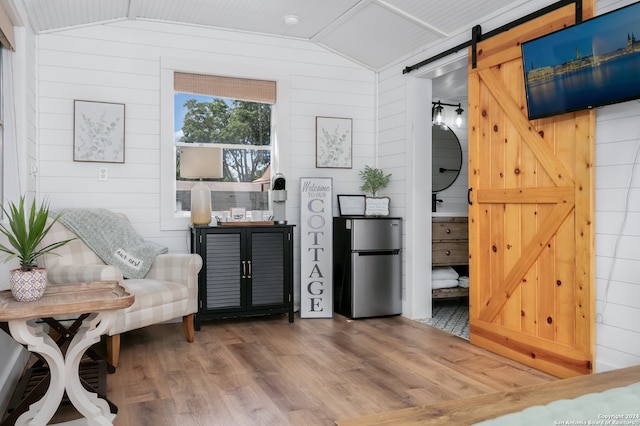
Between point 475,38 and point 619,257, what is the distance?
1888 mm

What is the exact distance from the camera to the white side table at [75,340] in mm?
1881

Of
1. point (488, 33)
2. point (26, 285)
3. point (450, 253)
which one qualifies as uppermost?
point (488, 33)

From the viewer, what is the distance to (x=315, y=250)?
449 cm

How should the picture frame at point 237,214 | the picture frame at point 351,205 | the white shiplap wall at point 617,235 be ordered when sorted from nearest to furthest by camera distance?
the white shiplap wall at point 617,235, the picture frame at point 237,214, the picture frame at point 351,205

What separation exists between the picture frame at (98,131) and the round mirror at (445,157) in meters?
3.37

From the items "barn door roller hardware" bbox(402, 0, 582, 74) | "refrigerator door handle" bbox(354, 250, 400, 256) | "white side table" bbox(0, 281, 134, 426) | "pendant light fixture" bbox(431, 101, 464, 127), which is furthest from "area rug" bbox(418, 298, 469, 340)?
"white side table" bbox(0, 281, 134, 426)

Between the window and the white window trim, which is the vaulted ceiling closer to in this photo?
the white window trim

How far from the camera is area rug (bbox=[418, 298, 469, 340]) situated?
13.4 ft

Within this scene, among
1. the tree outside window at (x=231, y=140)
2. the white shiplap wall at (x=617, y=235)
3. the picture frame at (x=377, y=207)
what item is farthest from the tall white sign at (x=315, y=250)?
the white shiplap wall at (x=617, y=235)

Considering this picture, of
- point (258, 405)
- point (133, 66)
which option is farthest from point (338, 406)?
point (133, 66)

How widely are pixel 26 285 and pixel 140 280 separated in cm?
162

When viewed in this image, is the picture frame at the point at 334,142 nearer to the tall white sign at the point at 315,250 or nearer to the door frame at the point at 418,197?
the tall white sign at the point at 315,250

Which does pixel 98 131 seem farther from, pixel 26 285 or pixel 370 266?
pixel 370 266

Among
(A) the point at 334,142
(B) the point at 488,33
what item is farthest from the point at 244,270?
(B) the point at 488,33
